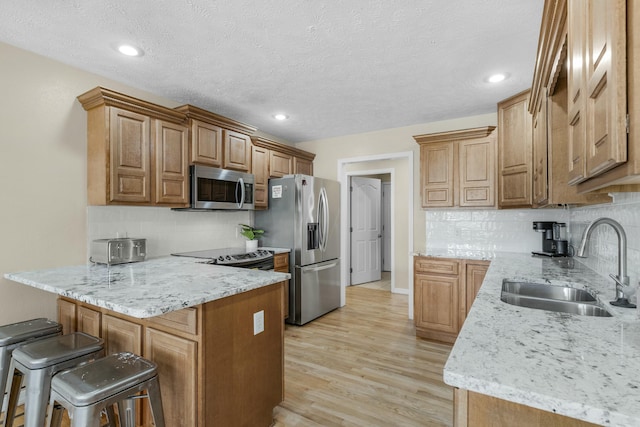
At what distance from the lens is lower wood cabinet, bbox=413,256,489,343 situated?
3186 mm

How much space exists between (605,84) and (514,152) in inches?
99.2

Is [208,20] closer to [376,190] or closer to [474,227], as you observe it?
[474,227]

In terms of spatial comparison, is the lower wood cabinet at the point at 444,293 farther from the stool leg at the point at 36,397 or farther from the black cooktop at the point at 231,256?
the stool leg at the point at 36,397

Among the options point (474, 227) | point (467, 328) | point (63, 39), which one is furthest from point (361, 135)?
point (467, 328)

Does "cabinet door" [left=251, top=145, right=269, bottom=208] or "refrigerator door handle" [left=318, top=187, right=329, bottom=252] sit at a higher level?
"cabinet door" [left=251, top=145, right=269, bottom=208]

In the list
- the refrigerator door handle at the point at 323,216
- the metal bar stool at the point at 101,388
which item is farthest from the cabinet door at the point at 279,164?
the metal bar stool at the point at 101,388

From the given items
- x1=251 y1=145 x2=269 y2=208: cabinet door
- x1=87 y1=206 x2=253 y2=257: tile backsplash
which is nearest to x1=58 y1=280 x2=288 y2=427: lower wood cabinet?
x1=87 y1=206 x2=253 y2=257: tile backsplash

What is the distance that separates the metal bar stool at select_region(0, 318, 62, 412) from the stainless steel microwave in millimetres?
1464

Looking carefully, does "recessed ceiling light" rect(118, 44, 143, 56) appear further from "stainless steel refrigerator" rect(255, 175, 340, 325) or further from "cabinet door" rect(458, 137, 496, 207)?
"cabinet door" rect(458, 137, 496, 207)

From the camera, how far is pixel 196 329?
1543 mm

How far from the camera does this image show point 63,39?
7.02ft

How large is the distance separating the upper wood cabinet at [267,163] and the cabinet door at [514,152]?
2.53m

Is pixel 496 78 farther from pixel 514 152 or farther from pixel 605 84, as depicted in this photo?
pixel 605 84

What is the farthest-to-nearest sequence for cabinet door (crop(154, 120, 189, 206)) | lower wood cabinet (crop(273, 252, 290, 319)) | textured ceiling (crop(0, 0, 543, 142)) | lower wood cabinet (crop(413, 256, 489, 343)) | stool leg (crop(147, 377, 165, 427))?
lower wood cabinet (crop(273, 252, 290, 319)), lower wood cabinet (crop(413, 256, 489, 343)), cabinet door (crop(154, 120, 189, 206)), textured ceiling (crop(0, 0, 543, 142)), stool leg (crop(147, 377, 165, 427))
